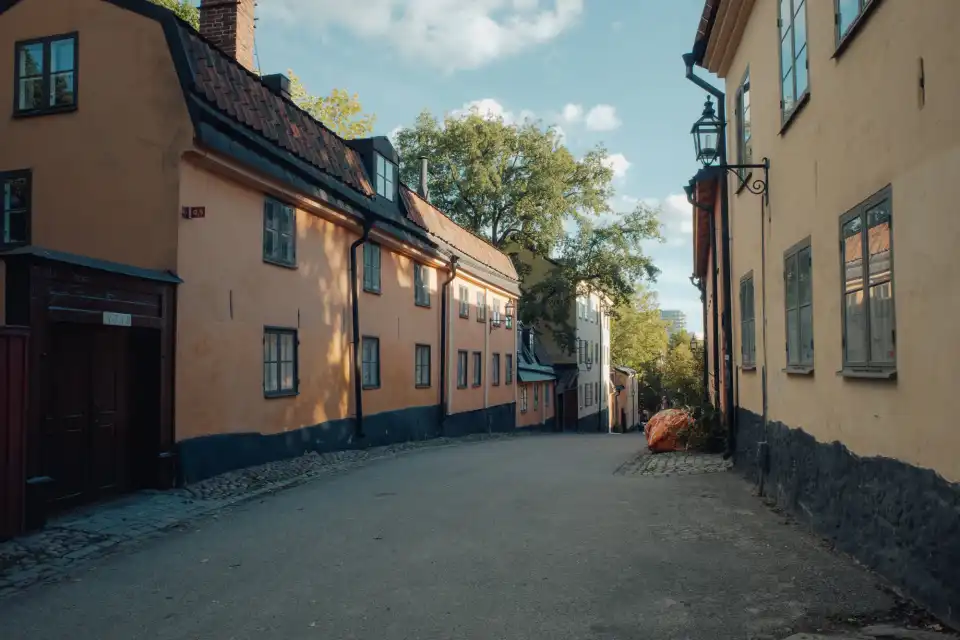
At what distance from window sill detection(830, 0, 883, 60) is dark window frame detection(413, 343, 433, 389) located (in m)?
14.7

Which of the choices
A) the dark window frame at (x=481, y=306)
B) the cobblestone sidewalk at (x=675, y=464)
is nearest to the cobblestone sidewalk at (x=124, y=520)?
the cobblestone sidewalk at (x=675, y=464)

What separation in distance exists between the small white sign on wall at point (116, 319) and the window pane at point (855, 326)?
7.37m

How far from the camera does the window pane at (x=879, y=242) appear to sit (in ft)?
18.7

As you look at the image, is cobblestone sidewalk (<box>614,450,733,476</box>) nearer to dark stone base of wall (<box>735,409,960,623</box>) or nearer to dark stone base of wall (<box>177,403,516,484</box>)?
dark stone base of wall (<box>735,409,960,623</box>)

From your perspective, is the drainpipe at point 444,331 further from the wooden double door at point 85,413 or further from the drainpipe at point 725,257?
the wooden double door at point 85,413

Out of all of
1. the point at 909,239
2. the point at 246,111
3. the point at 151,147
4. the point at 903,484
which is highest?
the point at 246,111

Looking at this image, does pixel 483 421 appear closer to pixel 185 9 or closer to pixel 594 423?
pixel 185 9

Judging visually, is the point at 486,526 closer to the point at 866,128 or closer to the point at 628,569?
the point at 628,569

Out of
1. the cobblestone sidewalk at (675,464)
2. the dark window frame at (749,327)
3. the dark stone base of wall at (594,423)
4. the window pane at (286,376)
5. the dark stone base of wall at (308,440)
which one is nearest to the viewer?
the dark stone base of wall at (308,440)

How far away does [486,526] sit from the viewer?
8281mm

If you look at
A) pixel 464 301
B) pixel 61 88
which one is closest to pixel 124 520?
pixel 61 88

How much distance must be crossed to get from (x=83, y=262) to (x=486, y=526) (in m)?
4.87

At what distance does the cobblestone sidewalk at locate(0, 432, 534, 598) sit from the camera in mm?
6668

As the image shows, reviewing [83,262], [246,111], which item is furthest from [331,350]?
[83,262]
